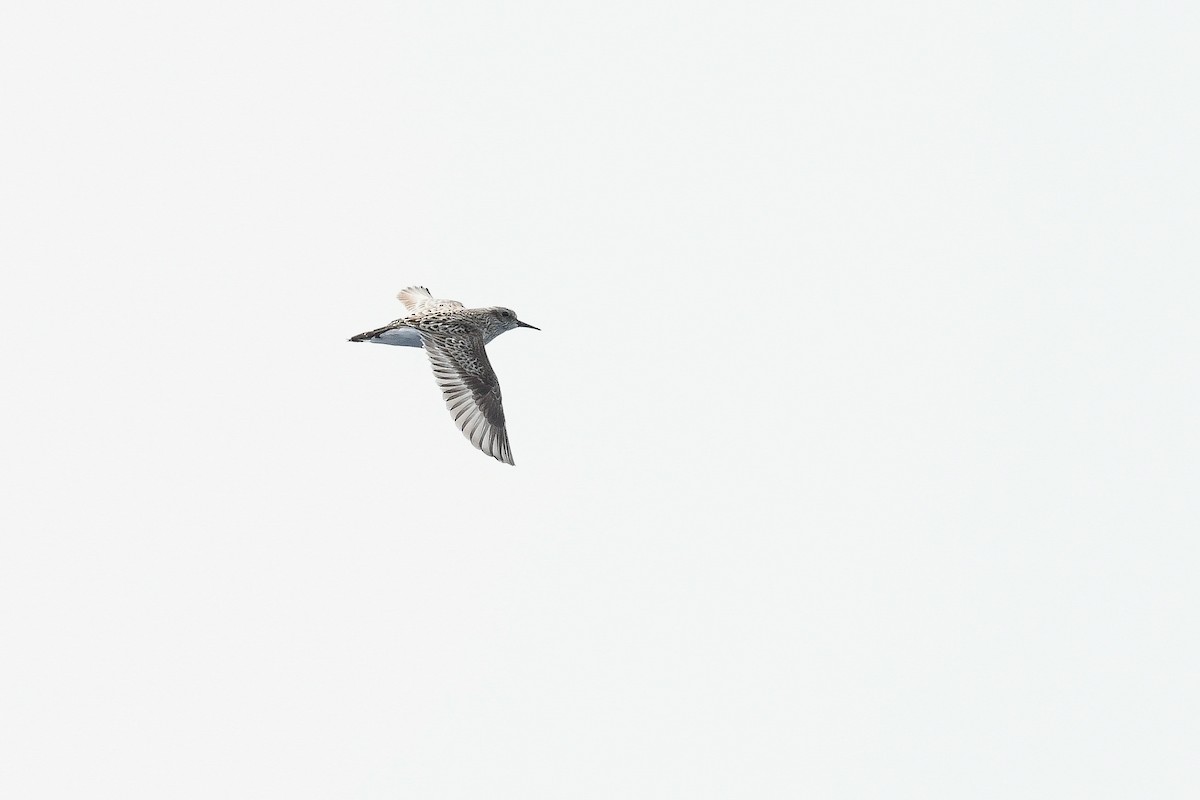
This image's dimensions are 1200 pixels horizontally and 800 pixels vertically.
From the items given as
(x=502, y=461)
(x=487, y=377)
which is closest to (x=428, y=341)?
(x=487, y=377)

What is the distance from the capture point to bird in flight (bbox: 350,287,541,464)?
104 ft

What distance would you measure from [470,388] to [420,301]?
750 cm

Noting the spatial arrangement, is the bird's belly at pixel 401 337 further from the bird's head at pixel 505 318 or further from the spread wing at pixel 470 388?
the bird's head at pixel 505 318

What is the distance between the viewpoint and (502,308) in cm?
3572

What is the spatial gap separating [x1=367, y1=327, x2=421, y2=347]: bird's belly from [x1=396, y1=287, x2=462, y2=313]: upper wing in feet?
5.76

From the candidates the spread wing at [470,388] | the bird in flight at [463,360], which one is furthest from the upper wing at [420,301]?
the spread wing at [470,388]

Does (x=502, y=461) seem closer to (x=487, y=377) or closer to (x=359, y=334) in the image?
(x=487, y=377)

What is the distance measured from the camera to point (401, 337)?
1326 inches

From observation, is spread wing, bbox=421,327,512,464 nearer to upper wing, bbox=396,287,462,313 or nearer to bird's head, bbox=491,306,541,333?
bird's head, bbox=491,306,541,333

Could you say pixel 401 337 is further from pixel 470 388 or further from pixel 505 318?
pixel 505 318

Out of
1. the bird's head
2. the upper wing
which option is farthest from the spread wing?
the upper wing

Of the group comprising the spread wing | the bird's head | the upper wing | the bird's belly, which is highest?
the upper wing

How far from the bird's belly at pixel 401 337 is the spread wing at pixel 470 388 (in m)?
0.45

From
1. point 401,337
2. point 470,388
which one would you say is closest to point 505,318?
point 401,337
